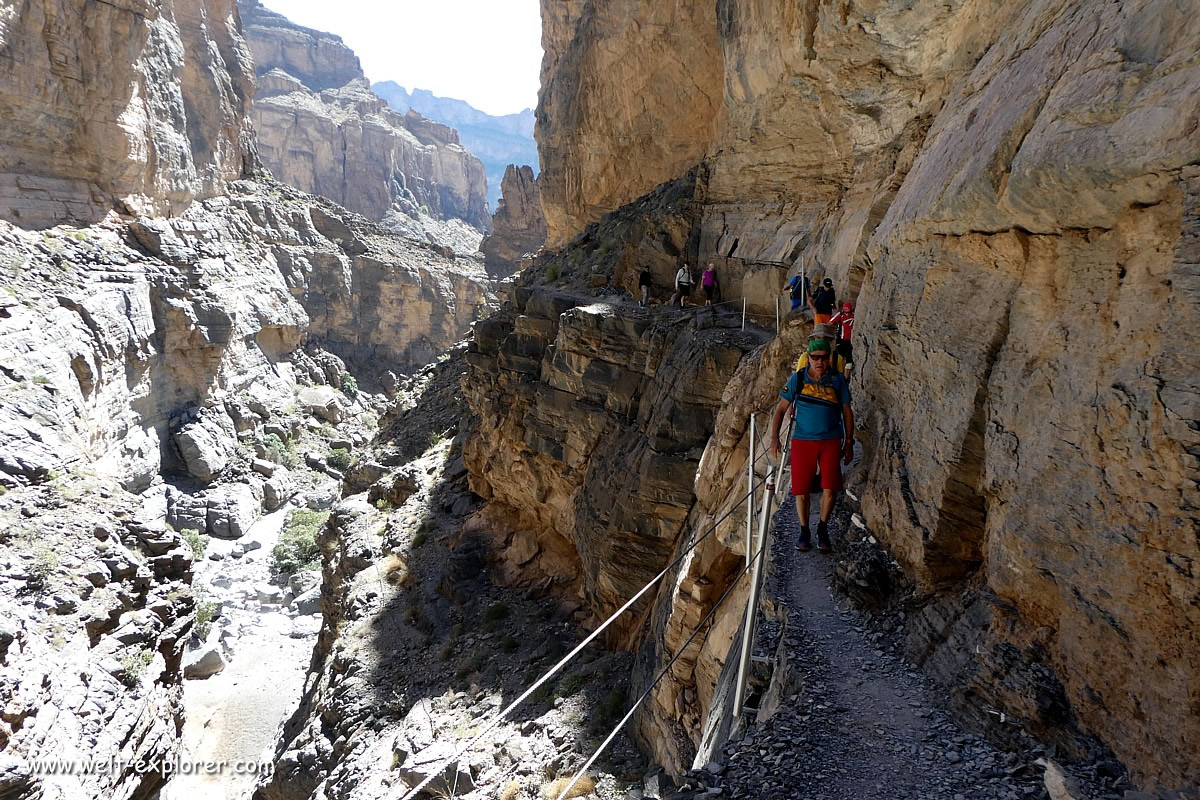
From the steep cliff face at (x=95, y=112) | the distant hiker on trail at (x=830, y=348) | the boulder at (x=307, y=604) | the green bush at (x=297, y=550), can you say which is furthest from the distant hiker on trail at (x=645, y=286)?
the steep cliff face at (x=95, y=112)

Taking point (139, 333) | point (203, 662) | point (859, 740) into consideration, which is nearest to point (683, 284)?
point (859, 740)

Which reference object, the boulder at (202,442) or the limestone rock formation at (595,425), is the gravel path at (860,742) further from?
the boulder at (202,442)

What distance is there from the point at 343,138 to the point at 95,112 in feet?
218

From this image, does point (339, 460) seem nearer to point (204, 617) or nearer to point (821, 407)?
point (204, 617)

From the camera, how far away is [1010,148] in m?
3.84

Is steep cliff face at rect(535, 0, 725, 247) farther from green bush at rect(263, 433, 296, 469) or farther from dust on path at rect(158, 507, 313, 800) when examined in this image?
green bush at rect(263, 433, 296, 469)

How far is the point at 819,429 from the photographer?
492 centimetres

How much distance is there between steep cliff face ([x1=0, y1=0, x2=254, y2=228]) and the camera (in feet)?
92.4

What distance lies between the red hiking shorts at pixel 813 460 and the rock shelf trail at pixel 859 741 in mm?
1080

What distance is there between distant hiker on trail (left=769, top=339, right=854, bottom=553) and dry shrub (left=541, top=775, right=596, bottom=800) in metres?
5.21

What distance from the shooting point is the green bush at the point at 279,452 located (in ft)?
126

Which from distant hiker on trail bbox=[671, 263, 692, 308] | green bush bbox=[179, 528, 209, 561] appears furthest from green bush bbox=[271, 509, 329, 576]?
distant hiker on trail bbox=[671, 263, 692, 308]

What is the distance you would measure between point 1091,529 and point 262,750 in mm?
22309

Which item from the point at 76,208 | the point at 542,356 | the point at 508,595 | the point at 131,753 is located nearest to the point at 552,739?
the point at 508,595
